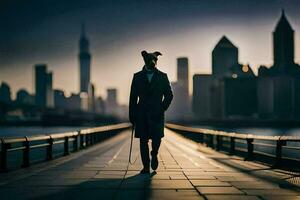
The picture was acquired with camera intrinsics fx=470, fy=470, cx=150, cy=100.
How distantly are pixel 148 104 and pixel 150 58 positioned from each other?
0.85 m

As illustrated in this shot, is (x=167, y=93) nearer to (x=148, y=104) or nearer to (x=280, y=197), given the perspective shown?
(x=148, y=104)

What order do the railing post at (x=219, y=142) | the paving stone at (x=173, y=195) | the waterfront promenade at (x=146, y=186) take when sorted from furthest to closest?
the railing post at (x=219, y=142)
the waterfront promenade at (x=146, y=186)
the paving stone at (x=173, y=195)

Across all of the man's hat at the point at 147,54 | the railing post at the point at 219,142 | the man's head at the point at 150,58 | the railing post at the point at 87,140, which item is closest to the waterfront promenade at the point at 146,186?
the man's head at the point at 150,58

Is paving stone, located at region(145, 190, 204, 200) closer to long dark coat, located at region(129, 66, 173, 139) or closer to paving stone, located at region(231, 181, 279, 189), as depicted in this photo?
paving stone, located at region(231, 181, 279, 189)

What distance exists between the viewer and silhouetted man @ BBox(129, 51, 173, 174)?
28.4 ft

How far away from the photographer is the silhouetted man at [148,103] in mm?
8648

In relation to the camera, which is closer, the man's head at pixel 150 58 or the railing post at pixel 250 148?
the man's head at pixel 150 58

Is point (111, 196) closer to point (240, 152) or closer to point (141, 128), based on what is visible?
point (141, 128)

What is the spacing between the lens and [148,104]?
8688mm

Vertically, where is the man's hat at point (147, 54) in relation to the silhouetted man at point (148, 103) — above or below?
above

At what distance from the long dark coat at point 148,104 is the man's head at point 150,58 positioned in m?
0.12

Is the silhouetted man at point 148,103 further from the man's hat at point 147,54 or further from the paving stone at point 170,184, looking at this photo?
the paving stone at point 170,184

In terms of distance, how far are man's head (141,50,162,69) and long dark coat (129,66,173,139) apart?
0.12m

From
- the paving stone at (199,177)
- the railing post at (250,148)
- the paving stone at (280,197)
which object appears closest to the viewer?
the paving stone at (280,197)
